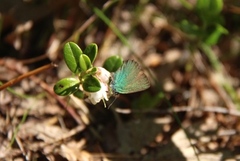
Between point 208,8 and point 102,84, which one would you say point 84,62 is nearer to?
point 102,84

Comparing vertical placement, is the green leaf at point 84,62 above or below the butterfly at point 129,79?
above

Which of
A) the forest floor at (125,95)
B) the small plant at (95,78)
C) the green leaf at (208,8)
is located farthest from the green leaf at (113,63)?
the green leaf at (208,8)

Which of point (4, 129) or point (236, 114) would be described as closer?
point (4, 129)

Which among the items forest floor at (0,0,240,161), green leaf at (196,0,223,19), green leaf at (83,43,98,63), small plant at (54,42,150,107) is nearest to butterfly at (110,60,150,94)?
small plant at (54,42,150,107)

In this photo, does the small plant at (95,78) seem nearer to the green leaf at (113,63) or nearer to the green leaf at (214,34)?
the green leaf at (113,63)

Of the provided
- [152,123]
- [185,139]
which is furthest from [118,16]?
[185,139]

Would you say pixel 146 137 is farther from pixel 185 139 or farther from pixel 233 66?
pixel 233 66
